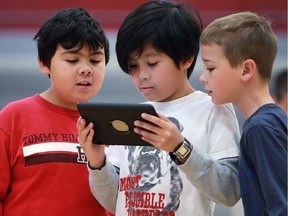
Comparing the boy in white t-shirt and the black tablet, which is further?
the boy in white t-shirt

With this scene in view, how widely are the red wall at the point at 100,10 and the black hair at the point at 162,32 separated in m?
1.15

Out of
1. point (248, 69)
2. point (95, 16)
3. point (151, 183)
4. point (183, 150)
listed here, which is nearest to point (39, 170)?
point (151, 183)

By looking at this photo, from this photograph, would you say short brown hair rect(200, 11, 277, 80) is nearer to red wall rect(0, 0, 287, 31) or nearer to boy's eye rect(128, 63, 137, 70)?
boy's eye rect(128, 63, 137, 70)

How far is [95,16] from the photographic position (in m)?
2.68

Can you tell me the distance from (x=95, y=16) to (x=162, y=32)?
126 cm

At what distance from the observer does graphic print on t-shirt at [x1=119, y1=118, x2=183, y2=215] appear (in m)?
1.41

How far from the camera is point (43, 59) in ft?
5.51

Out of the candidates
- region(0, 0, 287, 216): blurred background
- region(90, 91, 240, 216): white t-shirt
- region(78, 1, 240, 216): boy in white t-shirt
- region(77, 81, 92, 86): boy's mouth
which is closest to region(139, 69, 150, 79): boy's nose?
region(78, 1, 240, 216): boy in white t-shirt

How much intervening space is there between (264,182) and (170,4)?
55cm

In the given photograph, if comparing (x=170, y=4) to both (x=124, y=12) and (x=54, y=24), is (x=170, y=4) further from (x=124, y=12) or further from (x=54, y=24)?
(x=124, y=12)

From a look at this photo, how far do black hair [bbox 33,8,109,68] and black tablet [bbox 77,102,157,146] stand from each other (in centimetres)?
31

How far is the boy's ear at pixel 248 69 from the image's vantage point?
1.35 meters

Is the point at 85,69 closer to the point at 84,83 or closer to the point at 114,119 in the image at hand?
the point at 84,83

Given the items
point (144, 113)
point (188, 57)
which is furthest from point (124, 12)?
point (144, 113)
